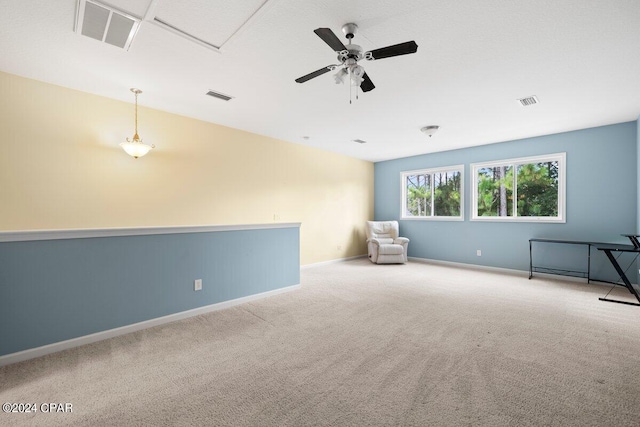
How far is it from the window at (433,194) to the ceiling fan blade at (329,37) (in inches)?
203

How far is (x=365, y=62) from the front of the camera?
9.02 feet

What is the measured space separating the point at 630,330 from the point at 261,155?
5.46m

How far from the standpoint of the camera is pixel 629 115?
411 centimetres

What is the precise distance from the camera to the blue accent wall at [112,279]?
2.28m

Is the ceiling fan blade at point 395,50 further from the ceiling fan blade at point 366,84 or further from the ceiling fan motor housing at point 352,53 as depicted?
the ceiling fan blade at point 366,84

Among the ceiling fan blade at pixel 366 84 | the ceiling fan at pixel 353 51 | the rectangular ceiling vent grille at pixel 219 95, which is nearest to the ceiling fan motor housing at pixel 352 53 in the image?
the ceiling fan at pixel 353 51

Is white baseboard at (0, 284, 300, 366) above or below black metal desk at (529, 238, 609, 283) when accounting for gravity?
below

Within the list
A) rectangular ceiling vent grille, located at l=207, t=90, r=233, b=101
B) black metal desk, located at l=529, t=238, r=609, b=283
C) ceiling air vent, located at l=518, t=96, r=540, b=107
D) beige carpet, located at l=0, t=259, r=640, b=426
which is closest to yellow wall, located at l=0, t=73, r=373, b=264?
rectangular ceiling vent grille, located at l=207, t=90, r=233, b=101

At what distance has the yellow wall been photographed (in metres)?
3.08

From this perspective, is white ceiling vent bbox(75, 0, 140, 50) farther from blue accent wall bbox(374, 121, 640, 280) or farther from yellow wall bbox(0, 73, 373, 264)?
blue accent wall bbox(374, 121, 640, 280)

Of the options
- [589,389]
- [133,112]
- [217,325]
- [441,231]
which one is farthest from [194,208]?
[441,231]

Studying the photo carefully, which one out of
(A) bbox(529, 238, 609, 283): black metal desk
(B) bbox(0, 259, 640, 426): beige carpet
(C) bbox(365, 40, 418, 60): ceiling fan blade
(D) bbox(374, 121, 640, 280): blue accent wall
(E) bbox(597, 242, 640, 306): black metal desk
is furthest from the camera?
(A) bbox(529, 238, 609, 283): black metal desk

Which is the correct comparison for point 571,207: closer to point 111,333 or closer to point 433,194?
point 433,194

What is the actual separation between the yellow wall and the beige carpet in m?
1.78
